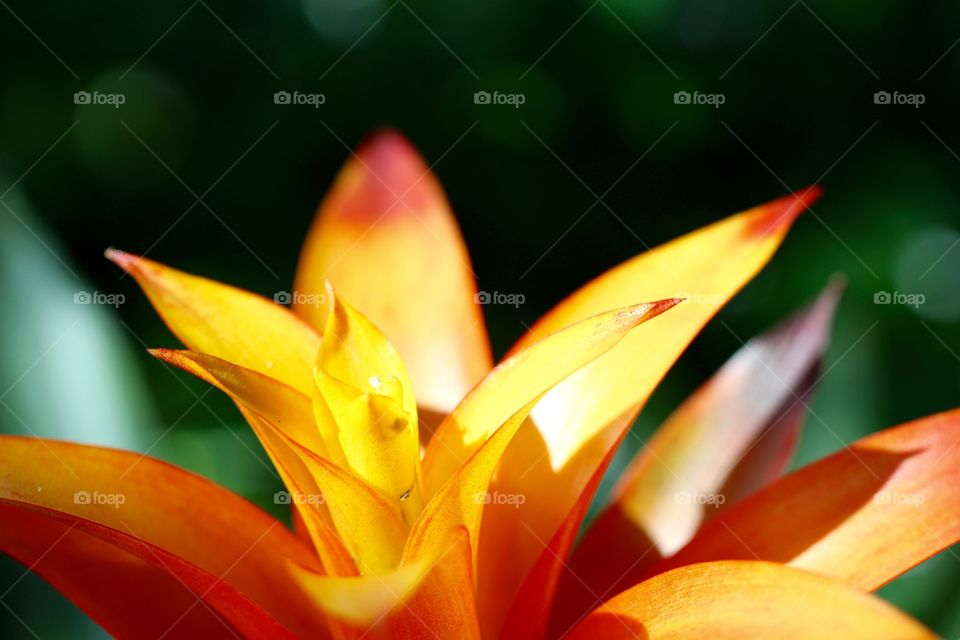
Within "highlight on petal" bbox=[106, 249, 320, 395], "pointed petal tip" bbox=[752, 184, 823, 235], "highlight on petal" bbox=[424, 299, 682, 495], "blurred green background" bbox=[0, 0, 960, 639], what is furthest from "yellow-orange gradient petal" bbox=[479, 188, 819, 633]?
"blurred green background" bbox=[0, 0, 960, 639]

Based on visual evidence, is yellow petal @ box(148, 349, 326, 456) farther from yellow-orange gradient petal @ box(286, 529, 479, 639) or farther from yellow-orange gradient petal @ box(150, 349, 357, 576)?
yellow-orange gradient petal @ box(286, 529, 479, 639)

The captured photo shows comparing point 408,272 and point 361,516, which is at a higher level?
point 408,272

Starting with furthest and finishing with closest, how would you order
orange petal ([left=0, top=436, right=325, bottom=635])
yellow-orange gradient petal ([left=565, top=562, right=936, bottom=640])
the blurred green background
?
the blurred green background → orange petal ([left=0, top=436, right=325, bottom=635]) → yellow-orange gradient petal ([left=565, top=562, right=936, bottom=640])

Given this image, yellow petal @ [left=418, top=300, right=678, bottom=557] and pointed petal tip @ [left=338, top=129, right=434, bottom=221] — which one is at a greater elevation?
pointed petal tip @ [left=338, top=129, right=434, bottom=221]

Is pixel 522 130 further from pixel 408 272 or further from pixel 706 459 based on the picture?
pixel 706 459

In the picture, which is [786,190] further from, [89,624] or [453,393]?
[89,624]

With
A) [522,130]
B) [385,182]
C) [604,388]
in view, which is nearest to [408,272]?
[385,182]

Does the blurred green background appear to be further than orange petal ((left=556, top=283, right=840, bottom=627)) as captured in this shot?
Yes
